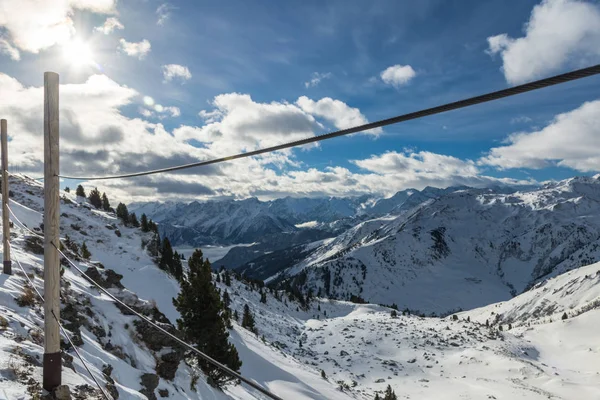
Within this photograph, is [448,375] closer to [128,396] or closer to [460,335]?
[460,335]

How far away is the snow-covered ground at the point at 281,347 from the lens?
12.9 m

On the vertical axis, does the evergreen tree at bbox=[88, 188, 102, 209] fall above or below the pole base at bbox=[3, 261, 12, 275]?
above

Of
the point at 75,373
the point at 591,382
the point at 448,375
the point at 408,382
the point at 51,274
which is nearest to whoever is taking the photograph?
the point at 51,274

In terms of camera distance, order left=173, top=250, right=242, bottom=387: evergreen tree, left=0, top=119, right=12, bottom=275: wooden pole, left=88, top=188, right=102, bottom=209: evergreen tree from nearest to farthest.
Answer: left=0, top=119, right=12, bottom=275: wooden pole, left=173, top=250, right=242, bottom=387: evergreen tree, left=88, top=188, right=102, bottom=209: evergreen tree

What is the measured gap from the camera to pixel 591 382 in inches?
3440

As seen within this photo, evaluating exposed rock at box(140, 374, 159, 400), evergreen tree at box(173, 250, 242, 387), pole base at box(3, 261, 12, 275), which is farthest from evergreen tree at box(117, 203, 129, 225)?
exposed rock at box(140, 374, 159, 400)

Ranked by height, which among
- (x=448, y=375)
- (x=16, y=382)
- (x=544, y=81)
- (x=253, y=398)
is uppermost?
(x=544, y=81)

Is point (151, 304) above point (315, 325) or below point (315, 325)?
above

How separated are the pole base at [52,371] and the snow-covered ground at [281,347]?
346 millimetres

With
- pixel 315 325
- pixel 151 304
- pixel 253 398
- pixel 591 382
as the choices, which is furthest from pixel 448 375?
pixel 151 304

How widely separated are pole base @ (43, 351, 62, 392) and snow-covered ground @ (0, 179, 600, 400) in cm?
35

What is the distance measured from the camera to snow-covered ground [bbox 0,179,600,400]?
1288cm

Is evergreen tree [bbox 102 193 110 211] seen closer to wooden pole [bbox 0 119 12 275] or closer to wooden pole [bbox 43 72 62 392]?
wooden pole [bbox 0 119 12 275]

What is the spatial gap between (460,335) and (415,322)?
1635 cm
